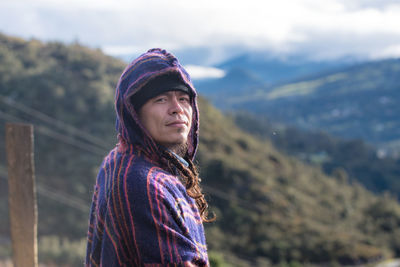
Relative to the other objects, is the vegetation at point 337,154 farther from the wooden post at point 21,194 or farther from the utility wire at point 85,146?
the wooden post at point 21,194

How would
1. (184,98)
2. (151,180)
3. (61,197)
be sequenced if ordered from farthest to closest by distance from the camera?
(61,197)
(184,98)
(151,180)

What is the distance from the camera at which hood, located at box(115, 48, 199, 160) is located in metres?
1.45

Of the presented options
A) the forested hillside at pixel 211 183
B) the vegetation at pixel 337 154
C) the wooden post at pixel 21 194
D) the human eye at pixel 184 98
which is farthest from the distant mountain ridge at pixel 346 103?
the human eye at pixel 184 98

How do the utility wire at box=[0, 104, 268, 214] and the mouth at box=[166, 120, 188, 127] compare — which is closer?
the mouth at box=[166, 120, 188, 127]

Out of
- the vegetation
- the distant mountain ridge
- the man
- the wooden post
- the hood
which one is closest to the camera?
the man

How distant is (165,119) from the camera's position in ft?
4.87

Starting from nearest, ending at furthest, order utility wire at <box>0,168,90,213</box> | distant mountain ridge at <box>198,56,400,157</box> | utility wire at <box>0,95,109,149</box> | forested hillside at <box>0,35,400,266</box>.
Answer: utility wire at <box>0,168,90,213</box> → forested hillside at <box>0,35,400,266</box> → utility wire at <box>0,95,109,149</box> → distant mountain ridge at <box>198,56,400,157</box>

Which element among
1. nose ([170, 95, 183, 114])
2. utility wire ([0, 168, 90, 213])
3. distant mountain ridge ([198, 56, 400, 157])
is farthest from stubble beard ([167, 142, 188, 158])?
distant mountain ridge ([198, 56, 400, 157])

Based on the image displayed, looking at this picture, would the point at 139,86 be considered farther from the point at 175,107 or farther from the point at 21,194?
the point at 21,194

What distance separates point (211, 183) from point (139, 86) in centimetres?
2209

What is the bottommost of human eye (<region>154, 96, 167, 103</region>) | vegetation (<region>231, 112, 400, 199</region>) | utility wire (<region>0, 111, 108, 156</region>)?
human eye (<region>154, 96, 167, 103</region>)

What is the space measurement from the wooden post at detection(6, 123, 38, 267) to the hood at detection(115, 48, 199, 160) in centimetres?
146

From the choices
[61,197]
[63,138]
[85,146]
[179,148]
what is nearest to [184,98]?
[179,148]

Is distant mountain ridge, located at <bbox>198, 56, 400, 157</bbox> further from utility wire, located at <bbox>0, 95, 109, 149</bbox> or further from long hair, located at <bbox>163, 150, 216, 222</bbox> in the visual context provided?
long hair, located at <bbox>163, 150, 216, 222</bbox>
